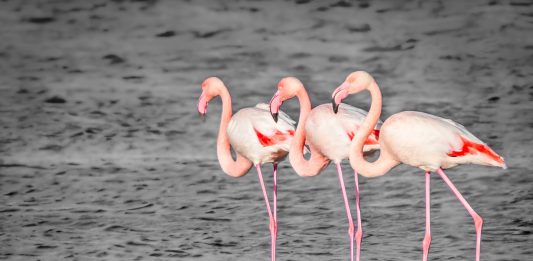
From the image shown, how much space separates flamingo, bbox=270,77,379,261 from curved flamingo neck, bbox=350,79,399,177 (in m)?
0.21

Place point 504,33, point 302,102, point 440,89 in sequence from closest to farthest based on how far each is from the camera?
point 302,102 < point 440,89 < point 504,33

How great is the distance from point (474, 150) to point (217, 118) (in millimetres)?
4433

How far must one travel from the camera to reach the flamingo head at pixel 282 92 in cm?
683

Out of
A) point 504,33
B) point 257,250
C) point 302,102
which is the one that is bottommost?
point 504,33

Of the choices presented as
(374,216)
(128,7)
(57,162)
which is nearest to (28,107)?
(57,162)

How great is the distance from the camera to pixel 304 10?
1327 centimetres

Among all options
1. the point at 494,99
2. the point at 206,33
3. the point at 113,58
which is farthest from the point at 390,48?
the point at 113,58

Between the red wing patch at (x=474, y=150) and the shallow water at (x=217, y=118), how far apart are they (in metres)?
0.71

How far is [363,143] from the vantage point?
→ 6598 millimetres

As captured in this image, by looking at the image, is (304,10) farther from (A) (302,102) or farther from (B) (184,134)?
(A) (302,102)

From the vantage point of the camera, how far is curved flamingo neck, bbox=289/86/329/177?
697cm

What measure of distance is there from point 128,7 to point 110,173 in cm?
486

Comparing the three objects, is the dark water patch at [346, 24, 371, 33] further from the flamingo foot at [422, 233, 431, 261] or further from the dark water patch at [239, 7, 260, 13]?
the flamingo foot at [422, 233, 431, 261]

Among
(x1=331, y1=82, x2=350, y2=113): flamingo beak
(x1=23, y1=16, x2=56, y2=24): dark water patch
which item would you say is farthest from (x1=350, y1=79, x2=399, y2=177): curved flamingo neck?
(x1=23, y1=16, x2=56, y2=24): dark water patch
